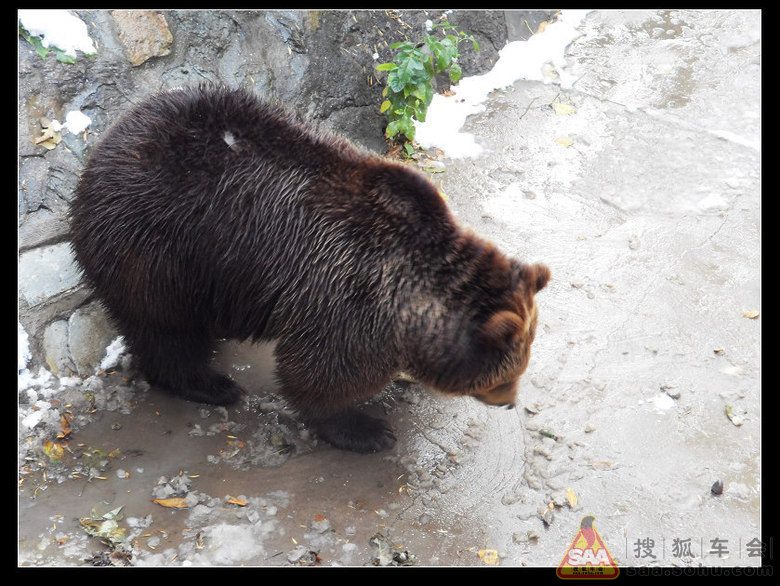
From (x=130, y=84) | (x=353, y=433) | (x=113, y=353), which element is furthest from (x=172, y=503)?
(x=130, y=84)

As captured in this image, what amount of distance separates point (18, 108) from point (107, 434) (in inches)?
102

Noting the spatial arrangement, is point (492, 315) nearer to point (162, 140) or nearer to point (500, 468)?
point (500, 468)

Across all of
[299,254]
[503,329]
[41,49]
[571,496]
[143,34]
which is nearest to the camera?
[503,329]

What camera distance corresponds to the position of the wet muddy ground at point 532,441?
457cm

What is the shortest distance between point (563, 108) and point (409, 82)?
2.08 metres

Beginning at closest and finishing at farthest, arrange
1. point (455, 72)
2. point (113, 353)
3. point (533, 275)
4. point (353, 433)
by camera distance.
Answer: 1. point (533, 275)
2. point (353, 433)
3. point (113, 353)
4. point (455, 72)

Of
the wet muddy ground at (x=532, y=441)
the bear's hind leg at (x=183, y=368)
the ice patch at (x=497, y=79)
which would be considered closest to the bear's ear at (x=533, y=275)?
the wet muddy ground at (x=532, y=441)

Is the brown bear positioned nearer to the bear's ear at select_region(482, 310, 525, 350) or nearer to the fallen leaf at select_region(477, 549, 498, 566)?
the bear's ear at select_region(482, 310, 525, 350)

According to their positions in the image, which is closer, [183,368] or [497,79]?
[183,368]

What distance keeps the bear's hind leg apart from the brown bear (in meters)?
0.20

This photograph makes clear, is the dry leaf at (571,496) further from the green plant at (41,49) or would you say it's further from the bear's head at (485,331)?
the green plant at (41,49)

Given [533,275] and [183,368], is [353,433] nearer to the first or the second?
[183,368]

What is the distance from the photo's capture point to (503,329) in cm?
419

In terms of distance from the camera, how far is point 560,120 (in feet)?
26.6
